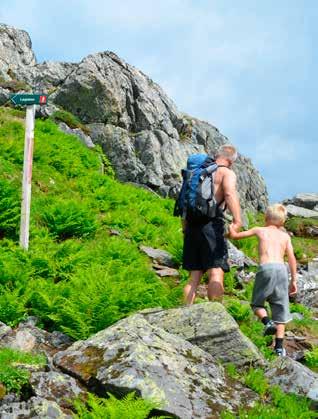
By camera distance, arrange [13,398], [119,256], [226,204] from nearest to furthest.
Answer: [13,398]
[226,204]
[119,256]

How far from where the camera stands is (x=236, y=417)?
5.57m

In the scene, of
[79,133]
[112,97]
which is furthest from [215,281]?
Result: [112,97]

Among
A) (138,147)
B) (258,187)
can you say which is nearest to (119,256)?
(138,147)

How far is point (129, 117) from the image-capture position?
2784 centimetres

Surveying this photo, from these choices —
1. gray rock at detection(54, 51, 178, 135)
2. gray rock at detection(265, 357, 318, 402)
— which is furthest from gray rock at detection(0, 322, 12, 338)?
gray rock at detection(54, 51, 178, 135)

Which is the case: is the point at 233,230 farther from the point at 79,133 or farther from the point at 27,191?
the point at 79,133

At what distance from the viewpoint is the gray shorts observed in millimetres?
8164

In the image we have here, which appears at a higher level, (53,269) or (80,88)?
(80,88)

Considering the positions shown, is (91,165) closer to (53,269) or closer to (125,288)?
(53,269)

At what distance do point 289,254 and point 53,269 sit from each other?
400cm

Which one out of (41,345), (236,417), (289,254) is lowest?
(236,417)

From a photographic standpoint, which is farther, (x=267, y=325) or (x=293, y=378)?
(x=267, y=325)

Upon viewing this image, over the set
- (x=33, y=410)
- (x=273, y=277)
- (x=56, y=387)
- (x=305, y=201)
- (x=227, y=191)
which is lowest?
(x=33, y=410)

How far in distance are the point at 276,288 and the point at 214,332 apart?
175 cm
